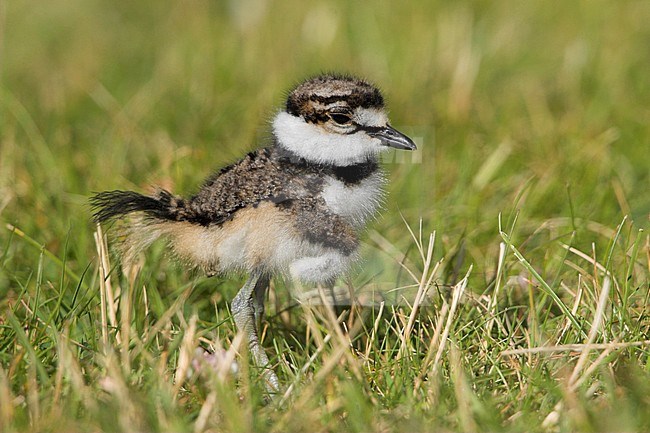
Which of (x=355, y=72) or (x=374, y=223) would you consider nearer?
(x=374, y=223)

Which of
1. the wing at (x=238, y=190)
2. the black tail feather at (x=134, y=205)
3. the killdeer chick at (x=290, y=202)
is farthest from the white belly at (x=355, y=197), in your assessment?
the black tail feather at (x=134, y=205)

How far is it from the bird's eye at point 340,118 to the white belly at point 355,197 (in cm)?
15

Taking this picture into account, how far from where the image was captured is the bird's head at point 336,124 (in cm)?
233

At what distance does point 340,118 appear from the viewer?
7.73 feet

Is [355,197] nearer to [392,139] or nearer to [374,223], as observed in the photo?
[392,139]

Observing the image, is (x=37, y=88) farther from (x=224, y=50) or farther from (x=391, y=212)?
(x=391, y=212)

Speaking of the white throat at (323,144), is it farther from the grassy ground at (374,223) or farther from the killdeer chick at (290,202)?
the grassy ground at (374,223)

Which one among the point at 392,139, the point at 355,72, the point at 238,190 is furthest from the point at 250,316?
the point at 355,72

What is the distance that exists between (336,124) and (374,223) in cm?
50

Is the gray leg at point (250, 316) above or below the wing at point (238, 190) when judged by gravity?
below

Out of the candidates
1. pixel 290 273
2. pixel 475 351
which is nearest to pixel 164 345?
pixel 290 273

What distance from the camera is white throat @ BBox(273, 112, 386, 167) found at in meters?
2.31

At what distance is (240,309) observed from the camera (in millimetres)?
2373

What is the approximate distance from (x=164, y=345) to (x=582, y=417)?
1067mm
